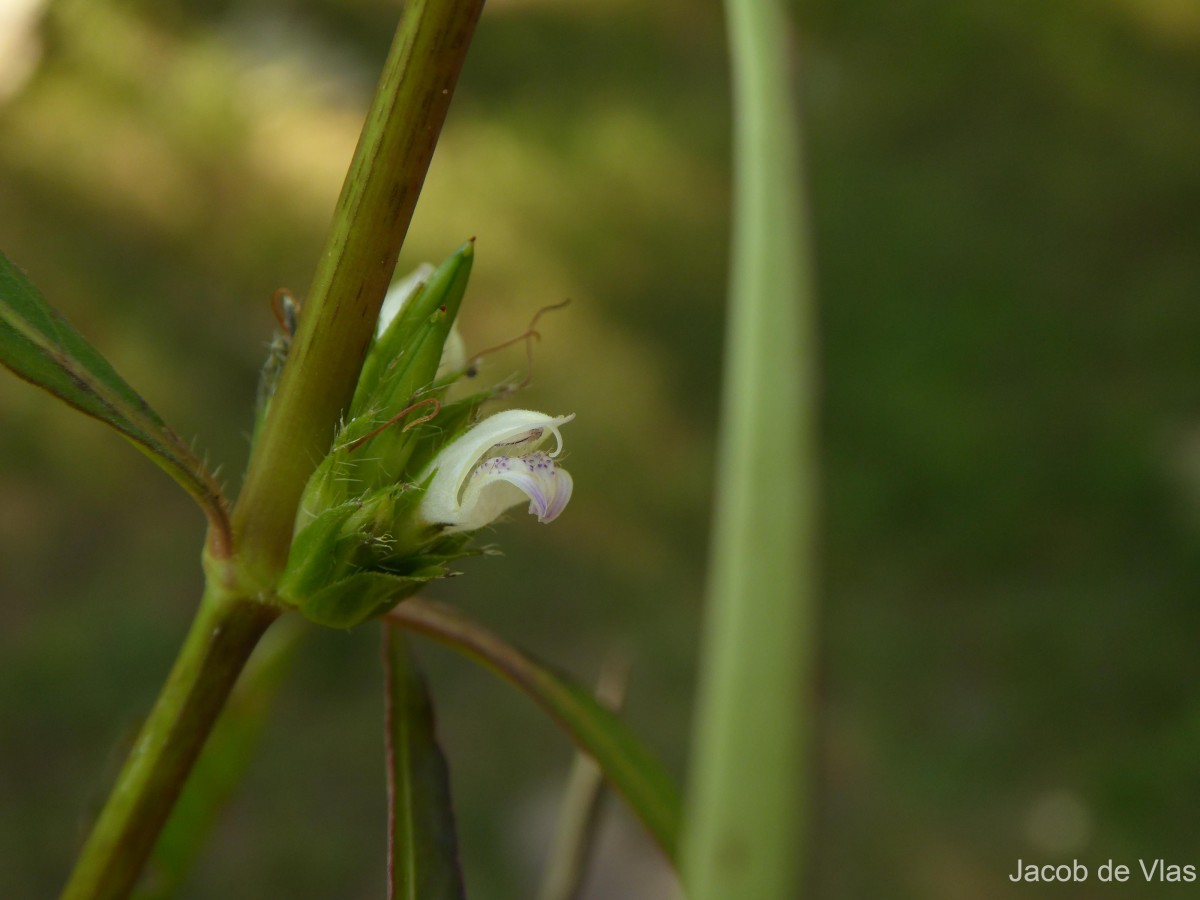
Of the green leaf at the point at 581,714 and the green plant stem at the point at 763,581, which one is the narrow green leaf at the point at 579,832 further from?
the green plant stem at the point at 763,581

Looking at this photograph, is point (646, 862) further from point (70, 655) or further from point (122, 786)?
point (122, 786)

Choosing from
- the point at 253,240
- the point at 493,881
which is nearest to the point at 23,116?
the point at 253,240

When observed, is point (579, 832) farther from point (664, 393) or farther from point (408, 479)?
point (664, 393)

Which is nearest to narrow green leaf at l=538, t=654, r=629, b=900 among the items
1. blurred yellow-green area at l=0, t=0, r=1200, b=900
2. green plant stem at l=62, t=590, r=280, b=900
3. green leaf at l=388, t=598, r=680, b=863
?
green leaf at l=388, t=598, r=680, b=863

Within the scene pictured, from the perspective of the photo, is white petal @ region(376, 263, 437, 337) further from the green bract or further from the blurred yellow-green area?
the blurred yellow-green area

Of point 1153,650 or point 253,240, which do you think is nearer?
point 1153,650

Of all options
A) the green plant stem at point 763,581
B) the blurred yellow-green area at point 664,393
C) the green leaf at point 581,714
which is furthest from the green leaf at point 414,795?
the blurred yellow-green area at point 664,393
